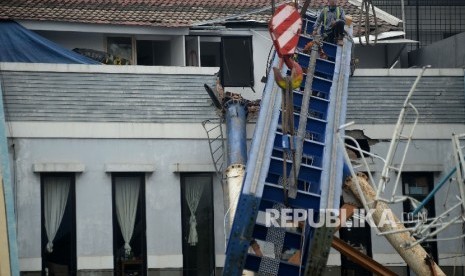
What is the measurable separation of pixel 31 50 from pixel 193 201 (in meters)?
4.83

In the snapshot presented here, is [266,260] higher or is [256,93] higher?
[256,93]

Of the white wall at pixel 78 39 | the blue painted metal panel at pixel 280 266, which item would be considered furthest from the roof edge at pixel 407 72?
the blue painted metal panel at pixel 280 266

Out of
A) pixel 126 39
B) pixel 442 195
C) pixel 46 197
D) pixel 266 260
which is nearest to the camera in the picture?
pixel 266 260

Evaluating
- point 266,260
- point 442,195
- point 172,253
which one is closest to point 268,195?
point 266,260

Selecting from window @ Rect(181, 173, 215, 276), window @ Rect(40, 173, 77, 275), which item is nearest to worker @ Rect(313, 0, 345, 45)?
window @ Rect(181, 173, 215, 276)

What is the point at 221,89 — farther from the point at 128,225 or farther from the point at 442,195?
the point at 442,195

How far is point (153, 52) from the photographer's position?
30844mm

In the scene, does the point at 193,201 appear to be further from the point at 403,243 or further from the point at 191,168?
the point at 403,243

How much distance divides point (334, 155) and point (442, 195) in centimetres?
597

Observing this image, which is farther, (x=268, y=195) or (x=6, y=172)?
(x=6, y=172)

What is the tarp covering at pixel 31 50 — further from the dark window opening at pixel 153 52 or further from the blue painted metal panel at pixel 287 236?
the blue painted metal panel at pixel 287 236

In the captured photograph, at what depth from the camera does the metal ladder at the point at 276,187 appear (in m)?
21.3

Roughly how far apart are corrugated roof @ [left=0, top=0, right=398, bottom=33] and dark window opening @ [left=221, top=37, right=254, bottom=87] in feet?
2.39

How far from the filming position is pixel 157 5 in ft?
101
